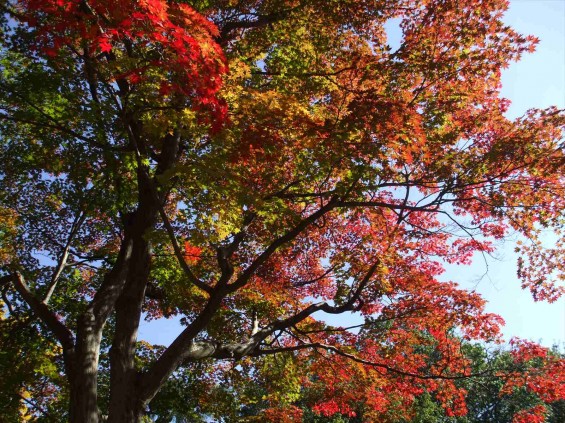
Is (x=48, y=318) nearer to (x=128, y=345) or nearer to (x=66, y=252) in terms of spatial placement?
(x=128, y=345)

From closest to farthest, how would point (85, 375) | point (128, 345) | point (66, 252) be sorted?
point (85, 375) < point (128, 345) < point (66, 252)

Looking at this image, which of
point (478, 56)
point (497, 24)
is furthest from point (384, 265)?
point (497, 24)

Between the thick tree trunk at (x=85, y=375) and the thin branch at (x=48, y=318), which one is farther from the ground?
the thin branch at (x=48, y=318)

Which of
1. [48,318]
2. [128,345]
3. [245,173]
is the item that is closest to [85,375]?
[128,345]

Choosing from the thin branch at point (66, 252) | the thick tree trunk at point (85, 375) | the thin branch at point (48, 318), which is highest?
the thin branch at point (66, 252)

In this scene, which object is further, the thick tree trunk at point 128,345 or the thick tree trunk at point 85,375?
the thick tree trunk at point 128,345

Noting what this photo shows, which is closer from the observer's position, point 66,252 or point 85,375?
point 85,375

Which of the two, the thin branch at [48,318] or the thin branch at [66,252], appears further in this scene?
the thin branch at [66,252]

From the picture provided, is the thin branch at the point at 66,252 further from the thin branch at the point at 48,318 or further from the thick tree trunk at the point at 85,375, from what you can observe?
the thick tree trunk at the point at 85,375

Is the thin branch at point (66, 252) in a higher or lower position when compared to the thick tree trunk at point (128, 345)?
higher

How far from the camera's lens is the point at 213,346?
693 cm

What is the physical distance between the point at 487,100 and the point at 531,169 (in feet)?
4.83

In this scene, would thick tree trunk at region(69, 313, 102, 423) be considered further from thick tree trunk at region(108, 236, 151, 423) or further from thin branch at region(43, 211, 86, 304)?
thin branch at region(43, 211, 86, 304)

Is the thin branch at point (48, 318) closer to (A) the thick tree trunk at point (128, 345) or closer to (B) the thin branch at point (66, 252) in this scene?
(A) the thick tree trunk at point (128, 345)
